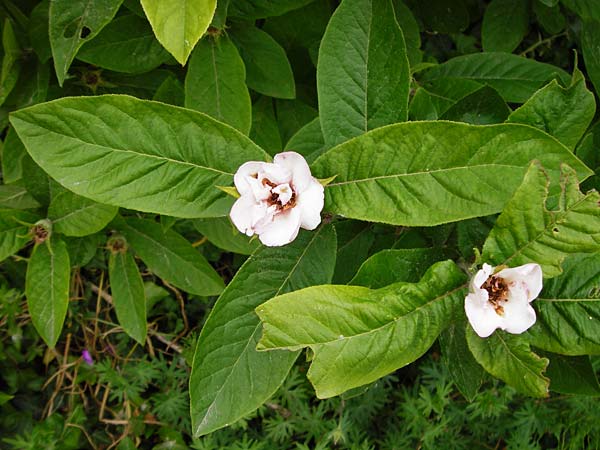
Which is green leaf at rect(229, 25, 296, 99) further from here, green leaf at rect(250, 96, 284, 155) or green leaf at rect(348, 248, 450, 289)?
green leaf at rect(348, 248, 450, 289)

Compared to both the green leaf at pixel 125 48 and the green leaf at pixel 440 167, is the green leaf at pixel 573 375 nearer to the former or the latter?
the green leaf at pixel 440 167

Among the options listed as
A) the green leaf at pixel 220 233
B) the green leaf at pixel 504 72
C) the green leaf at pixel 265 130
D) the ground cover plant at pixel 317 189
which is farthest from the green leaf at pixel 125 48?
the green leaf at pixel 504 72

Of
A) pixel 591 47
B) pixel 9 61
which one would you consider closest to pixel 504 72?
pixel 591 47

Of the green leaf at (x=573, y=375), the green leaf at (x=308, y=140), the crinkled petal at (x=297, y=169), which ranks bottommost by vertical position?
the green leaf at (x=573, y=375)

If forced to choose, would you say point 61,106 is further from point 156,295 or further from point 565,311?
point 156,295

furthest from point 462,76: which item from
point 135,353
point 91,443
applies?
point 91,443

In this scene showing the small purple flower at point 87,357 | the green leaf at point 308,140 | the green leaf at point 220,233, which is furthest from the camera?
the small purple flower at point 87,357
